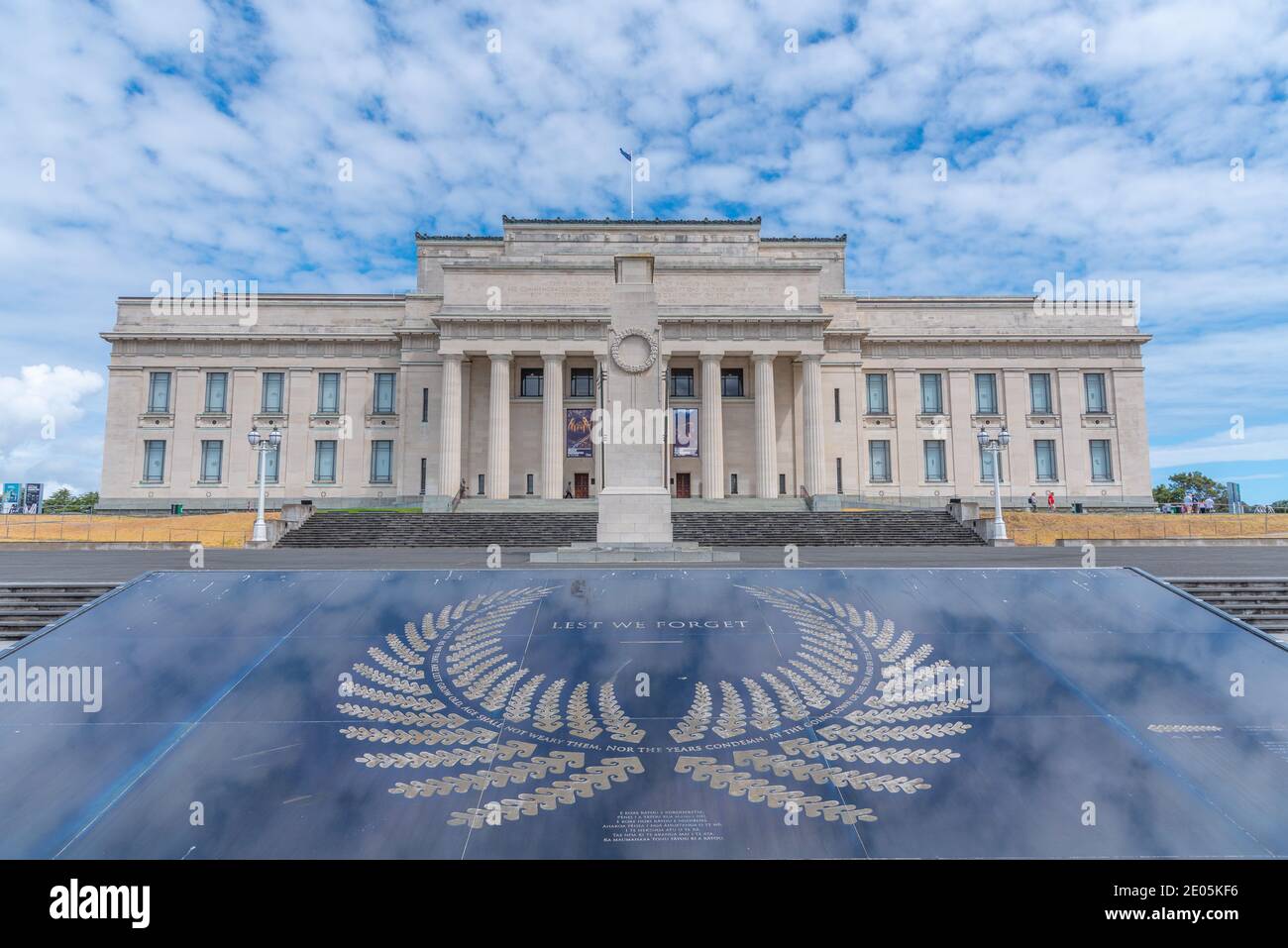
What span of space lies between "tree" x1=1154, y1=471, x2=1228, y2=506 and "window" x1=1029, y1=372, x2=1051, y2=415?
108ft

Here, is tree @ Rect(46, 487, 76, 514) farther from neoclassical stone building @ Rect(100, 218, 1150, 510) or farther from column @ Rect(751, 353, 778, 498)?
column @ Rect(751, 353, 778, 498)

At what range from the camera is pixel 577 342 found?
4516 cm

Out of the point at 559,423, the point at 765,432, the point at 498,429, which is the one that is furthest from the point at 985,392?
the point at 498,429

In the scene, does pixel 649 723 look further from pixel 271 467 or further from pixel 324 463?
pixel 271 467

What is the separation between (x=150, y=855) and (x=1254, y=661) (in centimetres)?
827

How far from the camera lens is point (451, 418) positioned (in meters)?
45.3

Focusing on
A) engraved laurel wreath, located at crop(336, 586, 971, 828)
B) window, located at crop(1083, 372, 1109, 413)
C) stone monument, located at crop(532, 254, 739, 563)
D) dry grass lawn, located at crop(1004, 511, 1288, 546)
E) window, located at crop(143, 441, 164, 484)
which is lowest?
engraved laurel wreath, located at crop(336, 586, 971, 828)

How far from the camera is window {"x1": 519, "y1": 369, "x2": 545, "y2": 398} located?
164 feet

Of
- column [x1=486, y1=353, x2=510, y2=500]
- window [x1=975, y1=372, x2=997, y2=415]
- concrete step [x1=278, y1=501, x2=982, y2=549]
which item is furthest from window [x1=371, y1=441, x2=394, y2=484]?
window [x1=975, y1=372, x2=997, y2=415]

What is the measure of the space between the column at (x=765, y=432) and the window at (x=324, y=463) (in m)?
29.6

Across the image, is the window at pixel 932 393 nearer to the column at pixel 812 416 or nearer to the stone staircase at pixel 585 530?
the column at pixel 812 416
